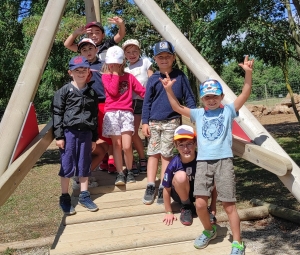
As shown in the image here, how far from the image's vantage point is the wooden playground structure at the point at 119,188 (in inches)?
135

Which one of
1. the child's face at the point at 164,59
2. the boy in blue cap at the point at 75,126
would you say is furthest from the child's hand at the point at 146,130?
the child's face at the point at 164,59

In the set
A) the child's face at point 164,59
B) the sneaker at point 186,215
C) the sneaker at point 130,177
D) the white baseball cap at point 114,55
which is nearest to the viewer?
the sneaker at point 186,215

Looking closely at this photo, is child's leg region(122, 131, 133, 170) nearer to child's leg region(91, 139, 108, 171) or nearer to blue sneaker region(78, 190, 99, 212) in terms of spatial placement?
child's leg region(91, 139, 108, 171)

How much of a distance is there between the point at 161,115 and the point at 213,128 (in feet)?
2.58

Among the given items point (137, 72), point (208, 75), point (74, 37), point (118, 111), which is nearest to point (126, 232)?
point (118, 111)

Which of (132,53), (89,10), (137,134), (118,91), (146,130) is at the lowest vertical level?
(137,134)

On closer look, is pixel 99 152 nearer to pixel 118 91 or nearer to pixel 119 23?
pixel 118 91

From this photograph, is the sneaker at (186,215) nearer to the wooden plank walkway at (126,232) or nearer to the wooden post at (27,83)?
the wooden plank walkway at (126,232)

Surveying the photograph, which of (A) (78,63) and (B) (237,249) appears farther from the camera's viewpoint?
(A) (78,63)

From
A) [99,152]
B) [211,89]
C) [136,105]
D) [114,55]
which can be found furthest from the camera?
[136,105]

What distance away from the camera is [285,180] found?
344cm

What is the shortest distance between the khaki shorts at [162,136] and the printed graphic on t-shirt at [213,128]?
2.20 feet

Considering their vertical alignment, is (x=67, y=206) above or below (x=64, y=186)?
below

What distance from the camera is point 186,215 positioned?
3900 mm
